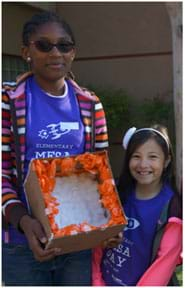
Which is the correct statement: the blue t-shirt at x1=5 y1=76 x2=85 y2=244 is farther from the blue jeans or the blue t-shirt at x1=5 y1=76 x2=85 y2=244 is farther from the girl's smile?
the girl's smile

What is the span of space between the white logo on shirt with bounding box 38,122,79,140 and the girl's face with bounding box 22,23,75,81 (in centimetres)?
22

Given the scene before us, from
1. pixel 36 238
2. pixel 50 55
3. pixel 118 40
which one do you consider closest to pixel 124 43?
pixel 118 40

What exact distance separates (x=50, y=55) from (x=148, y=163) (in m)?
0.78

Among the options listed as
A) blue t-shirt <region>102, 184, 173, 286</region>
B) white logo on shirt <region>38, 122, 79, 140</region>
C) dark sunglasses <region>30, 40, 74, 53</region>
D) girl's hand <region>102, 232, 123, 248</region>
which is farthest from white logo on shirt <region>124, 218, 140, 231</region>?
dark sunglasses <region>30, 40, 74, 53</region>

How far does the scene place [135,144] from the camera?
2.56 m

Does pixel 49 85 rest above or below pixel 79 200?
above

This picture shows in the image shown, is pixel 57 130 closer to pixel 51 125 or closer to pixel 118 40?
pixel 51 125

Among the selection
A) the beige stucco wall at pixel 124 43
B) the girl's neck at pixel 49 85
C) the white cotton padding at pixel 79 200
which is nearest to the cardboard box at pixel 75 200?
the white cotton padding at pixel 79 200

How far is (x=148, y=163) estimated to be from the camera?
2477 millimetres

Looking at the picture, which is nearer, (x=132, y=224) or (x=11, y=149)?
(x=11, y=149)

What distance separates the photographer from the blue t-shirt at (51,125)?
2090mm

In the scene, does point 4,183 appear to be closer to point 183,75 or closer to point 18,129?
point 18,129

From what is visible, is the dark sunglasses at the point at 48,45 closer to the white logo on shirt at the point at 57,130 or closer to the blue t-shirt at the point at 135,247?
the white logo on shirt at the point at 57,130

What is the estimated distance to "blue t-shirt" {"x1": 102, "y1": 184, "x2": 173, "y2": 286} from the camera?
2387 mm
